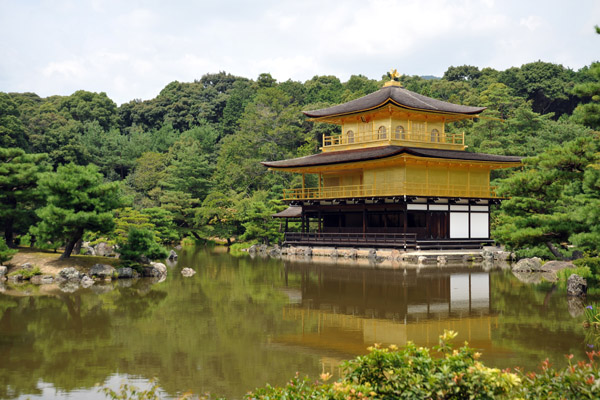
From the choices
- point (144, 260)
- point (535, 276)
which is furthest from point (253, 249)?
point (535, 276)

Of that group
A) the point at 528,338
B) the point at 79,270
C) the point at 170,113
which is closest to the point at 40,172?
the point at 79,270

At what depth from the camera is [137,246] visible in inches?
934

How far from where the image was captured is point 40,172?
2491 centimetres

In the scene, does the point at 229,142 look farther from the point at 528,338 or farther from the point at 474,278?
the point at 528,338

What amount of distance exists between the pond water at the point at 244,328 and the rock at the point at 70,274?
1.86 m

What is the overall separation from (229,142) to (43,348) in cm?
5218

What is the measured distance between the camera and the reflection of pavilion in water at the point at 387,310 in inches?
449

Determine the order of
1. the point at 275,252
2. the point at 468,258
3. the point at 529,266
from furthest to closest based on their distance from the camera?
the point at 275,252, the point at 468,258, the point at 529,266

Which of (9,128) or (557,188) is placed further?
(9,128)

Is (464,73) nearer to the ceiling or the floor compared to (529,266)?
nearer to the ceiling

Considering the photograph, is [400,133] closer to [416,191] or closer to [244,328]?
[416,191]

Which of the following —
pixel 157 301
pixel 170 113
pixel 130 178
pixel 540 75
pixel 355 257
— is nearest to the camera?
pixel 157 301

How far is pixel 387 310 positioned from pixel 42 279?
13.9m

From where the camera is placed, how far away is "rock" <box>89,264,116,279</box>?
22.8 meters
